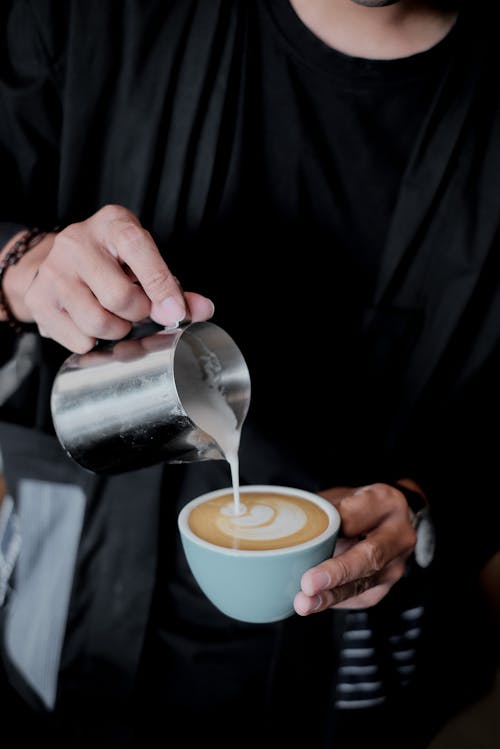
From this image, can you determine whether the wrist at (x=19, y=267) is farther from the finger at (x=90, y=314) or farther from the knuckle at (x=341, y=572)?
the knuckle at (x=341, y=572)

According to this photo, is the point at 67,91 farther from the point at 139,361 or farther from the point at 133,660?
the point at 133,660

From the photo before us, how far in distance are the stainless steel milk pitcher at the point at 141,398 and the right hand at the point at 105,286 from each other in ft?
0.08

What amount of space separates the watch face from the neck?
2.17 ft

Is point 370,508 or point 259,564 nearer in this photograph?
point 259,564

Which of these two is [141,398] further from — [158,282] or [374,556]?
[374,556]


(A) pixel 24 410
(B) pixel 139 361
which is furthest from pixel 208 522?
(A) pixel 24 410

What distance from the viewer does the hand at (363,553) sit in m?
0.74

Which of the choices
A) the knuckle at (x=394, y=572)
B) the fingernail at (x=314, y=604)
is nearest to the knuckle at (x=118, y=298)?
the fingernail at (x=314, y=604)

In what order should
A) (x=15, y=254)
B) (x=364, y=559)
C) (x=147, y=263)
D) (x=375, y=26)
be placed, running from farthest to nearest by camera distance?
(x=375, y=26), (x=15, y=254), (x=364, y=559), (x=147, y=263)

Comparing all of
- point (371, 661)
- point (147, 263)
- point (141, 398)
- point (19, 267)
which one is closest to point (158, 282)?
point (147, 263)

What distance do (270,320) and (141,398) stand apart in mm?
385

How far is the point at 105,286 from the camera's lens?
0.71 m

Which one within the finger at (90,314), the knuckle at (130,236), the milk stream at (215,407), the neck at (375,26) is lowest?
the milk stream at (215,407)

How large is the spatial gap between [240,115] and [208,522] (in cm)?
56
